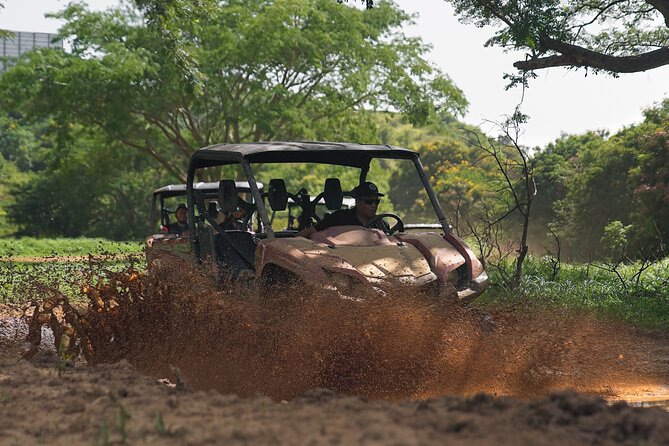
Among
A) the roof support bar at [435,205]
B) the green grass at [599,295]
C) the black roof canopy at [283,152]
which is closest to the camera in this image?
the black roof canopy at [283,152]

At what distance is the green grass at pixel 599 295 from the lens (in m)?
11.9

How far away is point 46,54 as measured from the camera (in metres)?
29.5

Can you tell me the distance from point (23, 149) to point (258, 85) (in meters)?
43.5

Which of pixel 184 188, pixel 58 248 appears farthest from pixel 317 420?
pixel 58 248

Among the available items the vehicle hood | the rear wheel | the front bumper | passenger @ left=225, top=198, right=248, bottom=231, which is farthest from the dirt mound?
passenger @ left=225, top=198, right=248, bottom=231

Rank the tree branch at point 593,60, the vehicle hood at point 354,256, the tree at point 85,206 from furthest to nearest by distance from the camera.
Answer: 1. the tree at point 85,206
2. the tree branch at point 593,60
3. the vehicle hood at point 354,256

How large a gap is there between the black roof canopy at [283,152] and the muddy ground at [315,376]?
1.11 meters

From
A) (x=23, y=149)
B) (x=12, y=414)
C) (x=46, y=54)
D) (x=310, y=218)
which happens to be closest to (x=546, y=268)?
(x=310, y=218)

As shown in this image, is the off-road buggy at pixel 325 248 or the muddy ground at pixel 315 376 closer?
the muddy ground at pixel 315 376

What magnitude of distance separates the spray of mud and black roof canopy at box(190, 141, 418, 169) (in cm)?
96

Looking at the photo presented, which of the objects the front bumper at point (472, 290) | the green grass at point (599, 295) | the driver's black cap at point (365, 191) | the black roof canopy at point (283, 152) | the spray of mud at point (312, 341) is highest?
the black roof canopy at point (283, 152)

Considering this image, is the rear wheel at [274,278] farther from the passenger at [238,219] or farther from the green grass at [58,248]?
the green grass at [58,248]

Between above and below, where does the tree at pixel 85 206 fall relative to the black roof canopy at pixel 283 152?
below

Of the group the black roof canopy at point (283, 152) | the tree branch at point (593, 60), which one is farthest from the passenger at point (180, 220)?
the black roof canopy at point (283, 152)
